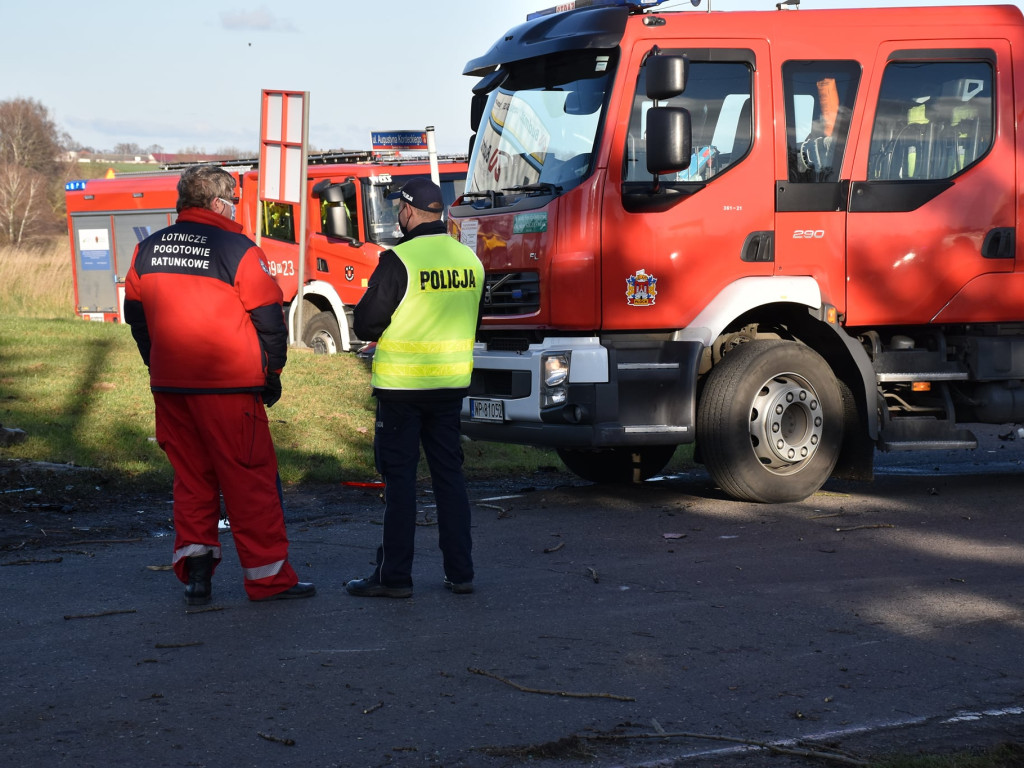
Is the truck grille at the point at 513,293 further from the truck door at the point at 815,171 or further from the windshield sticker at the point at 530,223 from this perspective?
the truck door at the point at 815,171

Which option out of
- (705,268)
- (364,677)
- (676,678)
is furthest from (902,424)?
(364,677)

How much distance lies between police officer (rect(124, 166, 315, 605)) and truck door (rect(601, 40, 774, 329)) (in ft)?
9.32

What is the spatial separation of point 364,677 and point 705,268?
4191 millimetres

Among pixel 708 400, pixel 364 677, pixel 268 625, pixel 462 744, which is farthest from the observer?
pixel 708 400

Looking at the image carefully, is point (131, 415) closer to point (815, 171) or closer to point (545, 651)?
point (815, 171)

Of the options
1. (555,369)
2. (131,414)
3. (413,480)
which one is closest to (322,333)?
(131,414)

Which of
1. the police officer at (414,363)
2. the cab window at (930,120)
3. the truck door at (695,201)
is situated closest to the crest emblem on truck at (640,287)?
the truck door at (695,201)

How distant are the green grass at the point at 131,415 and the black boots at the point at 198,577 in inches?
144

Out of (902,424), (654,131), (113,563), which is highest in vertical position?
(654,131)

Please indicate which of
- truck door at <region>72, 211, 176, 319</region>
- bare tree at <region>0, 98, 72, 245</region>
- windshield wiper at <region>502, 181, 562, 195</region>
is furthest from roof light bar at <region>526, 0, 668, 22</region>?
bare tree at <region>0, 98, 72, 245</region>

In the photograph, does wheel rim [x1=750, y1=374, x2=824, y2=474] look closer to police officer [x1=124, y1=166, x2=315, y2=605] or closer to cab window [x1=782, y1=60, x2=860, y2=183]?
cab window [x1=782, y1=60, x2=860, y2=183]

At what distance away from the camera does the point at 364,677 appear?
4574 mm

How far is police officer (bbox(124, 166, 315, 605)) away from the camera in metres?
5.45

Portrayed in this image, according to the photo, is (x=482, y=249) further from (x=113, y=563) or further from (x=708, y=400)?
(x=113, y=563)
